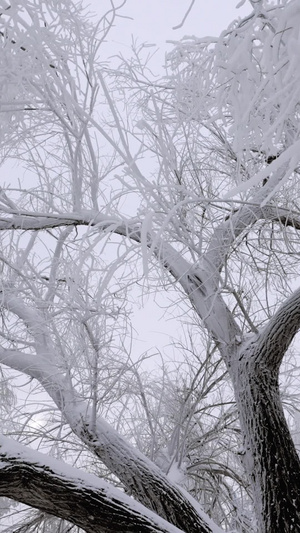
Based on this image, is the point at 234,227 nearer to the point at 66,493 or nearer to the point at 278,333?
the point at 278,333

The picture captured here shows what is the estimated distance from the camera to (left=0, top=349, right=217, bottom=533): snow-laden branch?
15.4 feet

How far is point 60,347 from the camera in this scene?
5.53 metres

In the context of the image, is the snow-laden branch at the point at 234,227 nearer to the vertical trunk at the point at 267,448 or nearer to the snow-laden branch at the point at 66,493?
the vertical trunk at the point at 267,448

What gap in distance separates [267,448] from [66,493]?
1.87 metres

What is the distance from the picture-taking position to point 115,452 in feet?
17.6

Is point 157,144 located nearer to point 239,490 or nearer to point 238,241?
point 238,241

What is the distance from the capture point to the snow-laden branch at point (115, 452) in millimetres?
4688

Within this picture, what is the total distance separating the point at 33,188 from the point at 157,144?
1197mm

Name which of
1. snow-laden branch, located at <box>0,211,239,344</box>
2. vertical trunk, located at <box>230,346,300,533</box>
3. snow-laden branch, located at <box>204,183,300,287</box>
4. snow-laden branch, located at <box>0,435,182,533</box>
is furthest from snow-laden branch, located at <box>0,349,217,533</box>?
snow-laden branch, located at <box>204,183,300,287</box>

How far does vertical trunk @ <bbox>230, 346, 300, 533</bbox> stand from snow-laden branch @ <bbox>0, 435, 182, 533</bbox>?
1.28 meters

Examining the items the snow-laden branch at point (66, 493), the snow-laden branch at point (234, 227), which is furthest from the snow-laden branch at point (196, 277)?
the snow-laden branch at point (66, 493)

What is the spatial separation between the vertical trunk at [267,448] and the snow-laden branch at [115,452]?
1.57ft

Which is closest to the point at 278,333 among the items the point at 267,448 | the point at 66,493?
the point at 267,448

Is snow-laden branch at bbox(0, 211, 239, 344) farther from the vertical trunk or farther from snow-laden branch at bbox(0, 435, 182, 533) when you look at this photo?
snow-laden branch at bbox(0, 435, 182, 533)
